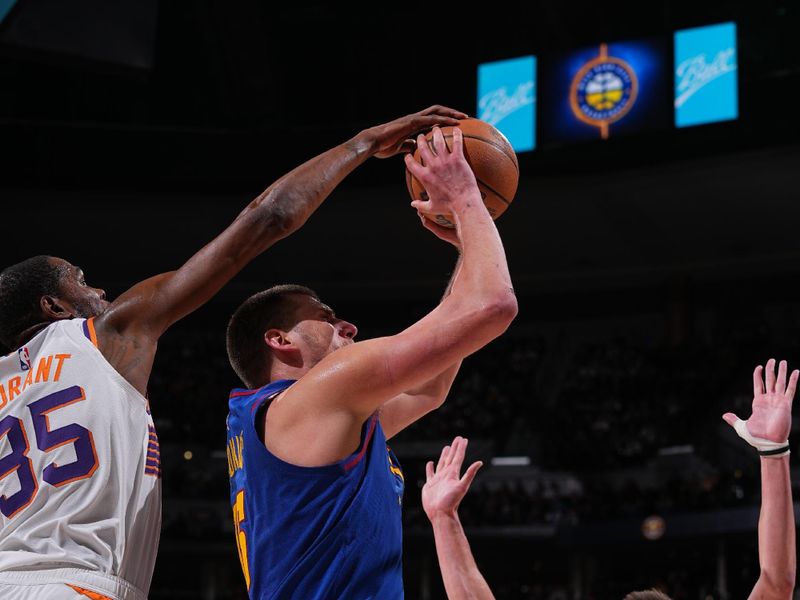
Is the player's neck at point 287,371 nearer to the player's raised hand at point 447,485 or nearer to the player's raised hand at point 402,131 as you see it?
the player's raised hand at point 447,485

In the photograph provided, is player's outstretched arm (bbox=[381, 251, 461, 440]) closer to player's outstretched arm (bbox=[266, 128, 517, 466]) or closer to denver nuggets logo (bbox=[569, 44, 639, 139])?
player's outstretched arm (bbox=[266, 128, 517, 466])

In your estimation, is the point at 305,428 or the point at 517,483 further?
the point at 517,483

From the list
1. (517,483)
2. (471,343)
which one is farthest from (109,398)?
(517,483)

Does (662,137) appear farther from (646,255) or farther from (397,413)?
(397,413)

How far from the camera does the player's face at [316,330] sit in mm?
2625

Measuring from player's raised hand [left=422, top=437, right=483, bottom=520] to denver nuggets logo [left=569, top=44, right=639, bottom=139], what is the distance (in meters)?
12.6

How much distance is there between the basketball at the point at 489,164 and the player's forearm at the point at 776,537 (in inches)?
50.1

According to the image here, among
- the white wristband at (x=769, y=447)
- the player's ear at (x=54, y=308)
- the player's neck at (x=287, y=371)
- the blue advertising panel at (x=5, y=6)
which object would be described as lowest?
the white wristband at (x=769, y=447)

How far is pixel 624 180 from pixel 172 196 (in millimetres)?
7906

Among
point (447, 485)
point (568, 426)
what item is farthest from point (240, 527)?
point (568, 426)

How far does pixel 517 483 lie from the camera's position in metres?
17.9

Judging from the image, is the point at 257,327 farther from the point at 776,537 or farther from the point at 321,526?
the point at 776,537

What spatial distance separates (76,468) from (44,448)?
4.4 inches

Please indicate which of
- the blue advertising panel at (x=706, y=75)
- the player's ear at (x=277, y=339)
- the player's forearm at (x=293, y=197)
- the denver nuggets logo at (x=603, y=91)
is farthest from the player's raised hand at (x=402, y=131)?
the blue advertising panel at (x=706, y=75)
